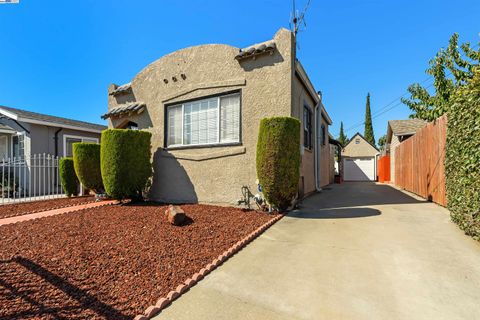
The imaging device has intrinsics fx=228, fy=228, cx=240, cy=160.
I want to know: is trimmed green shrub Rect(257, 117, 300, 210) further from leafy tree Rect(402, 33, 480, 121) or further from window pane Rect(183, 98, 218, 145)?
leafy tree Rect(402, 33, 480, 121)

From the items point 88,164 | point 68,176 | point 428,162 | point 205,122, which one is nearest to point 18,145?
point 68,176

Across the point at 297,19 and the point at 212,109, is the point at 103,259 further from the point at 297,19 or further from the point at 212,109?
the point at 297,19

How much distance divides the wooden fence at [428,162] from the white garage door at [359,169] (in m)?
15.6

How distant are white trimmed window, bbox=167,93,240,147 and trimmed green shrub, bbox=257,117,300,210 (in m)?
1.61

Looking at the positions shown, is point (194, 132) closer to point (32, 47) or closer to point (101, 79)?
point (101, 79)

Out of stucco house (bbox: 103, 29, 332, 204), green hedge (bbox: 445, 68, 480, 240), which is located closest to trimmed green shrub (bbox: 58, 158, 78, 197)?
stucco house (bbox: 103, 29, 332, 204)

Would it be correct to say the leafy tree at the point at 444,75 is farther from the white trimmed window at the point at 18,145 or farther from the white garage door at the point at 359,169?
the white trimmed window at the point at 18,145

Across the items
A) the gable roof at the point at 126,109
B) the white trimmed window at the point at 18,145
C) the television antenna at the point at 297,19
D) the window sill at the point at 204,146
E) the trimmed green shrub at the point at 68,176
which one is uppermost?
the television antenna at the point at 297,19

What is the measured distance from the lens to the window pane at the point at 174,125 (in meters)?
8.55

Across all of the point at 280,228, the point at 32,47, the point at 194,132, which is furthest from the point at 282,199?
the point at 32,47

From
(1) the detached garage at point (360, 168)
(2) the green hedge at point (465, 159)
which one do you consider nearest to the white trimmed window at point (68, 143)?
(2) the green hedge at point (465, 159)

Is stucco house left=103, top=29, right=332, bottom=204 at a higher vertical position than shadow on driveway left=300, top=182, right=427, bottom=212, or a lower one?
higher

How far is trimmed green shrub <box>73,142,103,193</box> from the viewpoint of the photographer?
29.2ft

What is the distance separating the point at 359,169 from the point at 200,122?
23.8 meters
